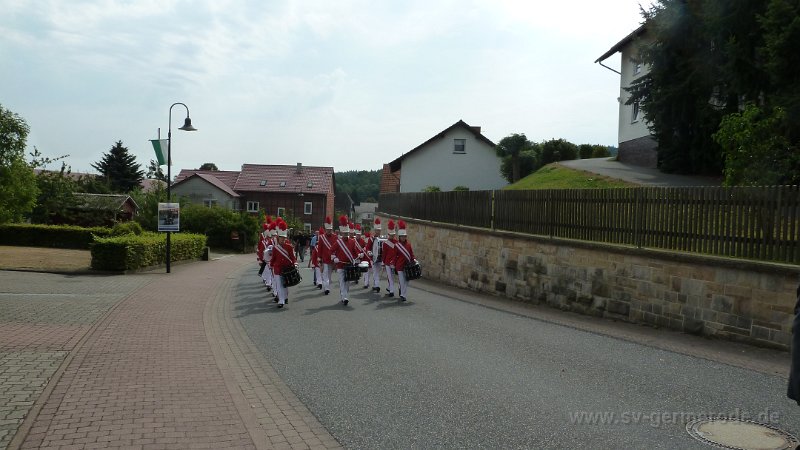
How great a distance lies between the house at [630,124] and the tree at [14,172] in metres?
33.8

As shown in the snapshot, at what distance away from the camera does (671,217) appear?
10922 millimetres

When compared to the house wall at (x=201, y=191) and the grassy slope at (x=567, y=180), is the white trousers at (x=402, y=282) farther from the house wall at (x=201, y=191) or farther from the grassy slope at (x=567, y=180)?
the house wall at (x=201, y=191)

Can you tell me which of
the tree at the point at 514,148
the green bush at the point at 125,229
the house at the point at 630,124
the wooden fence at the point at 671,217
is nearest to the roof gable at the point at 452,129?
the tree at the point at 514,148

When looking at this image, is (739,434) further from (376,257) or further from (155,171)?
(155,171)

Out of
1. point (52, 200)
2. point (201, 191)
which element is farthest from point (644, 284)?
point (201, 191)

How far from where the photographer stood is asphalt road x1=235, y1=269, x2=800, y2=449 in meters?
5.10

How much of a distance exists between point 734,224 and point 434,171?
44399mm

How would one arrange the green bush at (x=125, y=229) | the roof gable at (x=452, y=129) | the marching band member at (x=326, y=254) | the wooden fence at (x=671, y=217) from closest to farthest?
the wooden fence at (x=671, y=217) → the marching band member at (x=326, y=254) → the green bush at (x=125, y=229) → the roof gable at (x=452, y=129)

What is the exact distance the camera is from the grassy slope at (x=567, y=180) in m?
25.0

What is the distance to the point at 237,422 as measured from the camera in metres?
5.36

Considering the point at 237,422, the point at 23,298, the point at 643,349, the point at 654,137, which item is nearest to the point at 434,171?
the point at 654,137

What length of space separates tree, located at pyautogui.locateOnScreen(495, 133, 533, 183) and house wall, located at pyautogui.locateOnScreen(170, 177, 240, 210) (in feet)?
114

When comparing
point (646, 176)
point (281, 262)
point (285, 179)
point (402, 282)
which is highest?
point (285, 179)

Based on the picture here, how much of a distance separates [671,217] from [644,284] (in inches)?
50.3
